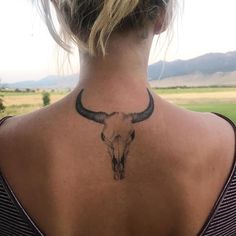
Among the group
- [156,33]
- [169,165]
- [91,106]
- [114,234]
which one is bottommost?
[114,234]

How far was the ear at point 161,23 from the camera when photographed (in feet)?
2.92

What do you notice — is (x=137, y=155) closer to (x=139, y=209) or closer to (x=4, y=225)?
(x=139, y=209)

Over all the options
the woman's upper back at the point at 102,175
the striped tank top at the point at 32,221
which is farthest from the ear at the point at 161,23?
the striped tank top at the point at 32,221

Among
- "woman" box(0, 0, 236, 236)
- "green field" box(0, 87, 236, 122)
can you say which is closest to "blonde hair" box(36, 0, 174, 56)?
"woman" box(0, 0, 236, 236)

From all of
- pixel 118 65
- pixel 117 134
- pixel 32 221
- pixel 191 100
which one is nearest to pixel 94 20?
pixel 118 65

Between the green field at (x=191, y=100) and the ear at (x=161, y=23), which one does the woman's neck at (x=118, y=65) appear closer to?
the ear at (x=161, y=23)

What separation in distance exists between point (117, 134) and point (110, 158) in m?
0.05

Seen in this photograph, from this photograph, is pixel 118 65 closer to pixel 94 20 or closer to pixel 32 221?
pixel 94 20

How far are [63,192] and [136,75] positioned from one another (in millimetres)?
270

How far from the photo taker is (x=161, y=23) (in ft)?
2.96

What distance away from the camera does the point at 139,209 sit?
907mm

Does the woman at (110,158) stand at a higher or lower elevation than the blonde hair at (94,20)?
lower

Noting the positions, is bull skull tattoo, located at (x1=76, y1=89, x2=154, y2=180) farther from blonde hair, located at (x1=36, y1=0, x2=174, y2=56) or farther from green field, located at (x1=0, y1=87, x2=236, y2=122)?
green field, located at (x1=0, y1=87, x2=236, y2=122)

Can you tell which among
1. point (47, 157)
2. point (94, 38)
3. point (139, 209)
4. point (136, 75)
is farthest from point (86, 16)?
point (139, 209)
